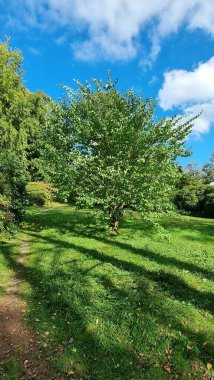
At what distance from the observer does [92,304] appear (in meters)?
8.13

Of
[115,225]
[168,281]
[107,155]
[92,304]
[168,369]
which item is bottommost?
[168,369]

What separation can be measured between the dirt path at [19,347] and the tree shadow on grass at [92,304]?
478 mm

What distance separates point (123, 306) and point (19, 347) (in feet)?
9.05

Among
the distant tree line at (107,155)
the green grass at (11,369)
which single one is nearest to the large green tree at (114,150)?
the distant tree line at (107,155)

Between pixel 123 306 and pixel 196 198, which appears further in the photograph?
pixel 196 198

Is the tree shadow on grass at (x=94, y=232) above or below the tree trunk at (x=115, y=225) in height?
below

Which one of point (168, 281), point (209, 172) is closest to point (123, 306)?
point (168, 281)

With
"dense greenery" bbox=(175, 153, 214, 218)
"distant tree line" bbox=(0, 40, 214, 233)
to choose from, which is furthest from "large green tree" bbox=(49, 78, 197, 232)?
"dense greenery" bbox=(175, 153, 214, 218)

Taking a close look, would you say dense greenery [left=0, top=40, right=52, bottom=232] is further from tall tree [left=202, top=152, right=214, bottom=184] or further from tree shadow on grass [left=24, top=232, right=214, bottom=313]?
tall tree [left=202, top=152, right=214, bottom=184]

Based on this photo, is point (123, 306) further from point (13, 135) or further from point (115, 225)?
point (13, 135)

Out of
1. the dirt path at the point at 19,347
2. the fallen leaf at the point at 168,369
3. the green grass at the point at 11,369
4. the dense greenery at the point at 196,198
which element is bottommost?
the green grass at the point at 11,369

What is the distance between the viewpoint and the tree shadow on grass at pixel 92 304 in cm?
600

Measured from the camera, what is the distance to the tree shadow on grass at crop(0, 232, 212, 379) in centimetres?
600

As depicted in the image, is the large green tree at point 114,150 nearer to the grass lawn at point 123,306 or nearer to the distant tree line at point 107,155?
the distant tree line at point 107,155
